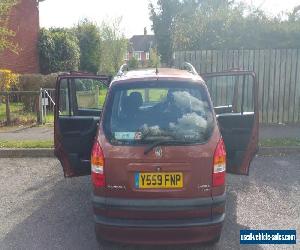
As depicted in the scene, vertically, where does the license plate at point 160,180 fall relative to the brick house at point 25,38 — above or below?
below

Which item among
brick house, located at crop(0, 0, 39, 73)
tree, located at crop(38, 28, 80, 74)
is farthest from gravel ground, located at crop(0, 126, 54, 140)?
tree, located at crop(38, 28, 80, 74)

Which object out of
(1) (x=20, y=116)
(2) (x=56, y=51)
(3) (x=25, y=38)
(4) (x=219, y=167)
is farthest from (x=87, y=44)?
(4) (x=219, y=167)

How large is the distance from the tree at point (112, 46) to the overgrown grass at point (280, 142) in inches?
1190

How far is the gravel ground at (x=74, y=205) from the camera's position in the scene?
3944mm

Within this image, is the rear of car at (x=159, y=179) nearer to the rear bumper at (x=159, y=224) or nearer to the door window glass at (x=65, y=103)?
the rear bumper at (x=159, y=224)

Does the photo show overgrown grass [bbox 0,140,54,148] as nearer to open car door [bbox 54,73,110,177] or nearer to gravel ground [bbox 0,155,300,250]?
gravel ground [bbox 0,155,300,250]

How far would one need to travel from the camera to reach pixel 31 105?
11711 millimetres

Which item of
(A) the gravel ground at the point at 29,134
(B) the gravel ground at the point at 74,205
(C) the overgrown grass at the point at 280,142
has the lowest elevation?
(B) the gravel ground at the point at 74,205

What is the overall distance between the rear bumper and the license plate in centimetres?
14

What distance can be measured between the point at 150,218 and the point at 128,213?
216 millimetres

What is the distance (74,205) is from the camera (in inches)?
193

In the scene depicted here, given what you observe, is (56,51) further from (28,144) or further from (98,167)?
(98,167)

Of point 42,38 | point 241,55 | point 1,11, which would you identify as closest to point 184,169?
point 241,55

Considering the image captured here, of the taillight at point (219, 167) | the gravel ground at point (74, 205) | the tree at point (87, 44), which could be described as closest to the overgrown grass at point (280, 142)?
the gravel ground at point (74, 205)
